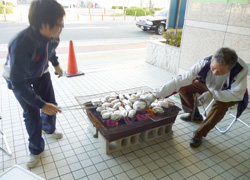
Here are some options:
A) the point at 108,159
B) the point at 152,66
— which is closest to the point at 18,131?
the point at 108,159

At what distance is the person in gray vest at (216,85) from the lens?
7.74ft

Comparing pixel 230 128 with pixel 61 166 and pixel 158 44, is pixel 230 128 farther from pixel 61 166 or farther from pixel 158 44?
pixel 158 44

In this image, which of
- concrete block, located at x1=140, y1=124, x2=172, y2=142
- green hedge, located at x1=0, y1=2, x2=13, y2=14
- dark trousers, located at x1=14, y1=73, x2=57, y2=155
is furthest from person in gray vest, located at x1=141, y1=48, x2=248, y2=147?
green hedge, located at x1=0, y1=2, x2=13, y2=14

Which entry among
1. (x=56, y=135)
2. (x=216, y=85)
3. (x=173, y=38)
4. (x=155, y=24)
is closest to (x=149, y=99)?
(x=216, y=85)

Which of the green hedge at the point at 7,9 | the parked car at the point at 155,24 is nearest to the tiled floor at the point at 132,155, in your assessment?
the parked car at the point at 155,24

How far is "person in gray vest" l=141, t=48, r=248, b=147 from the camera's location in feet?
7.74

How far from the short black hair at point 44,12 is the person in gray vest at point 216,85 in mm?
1488

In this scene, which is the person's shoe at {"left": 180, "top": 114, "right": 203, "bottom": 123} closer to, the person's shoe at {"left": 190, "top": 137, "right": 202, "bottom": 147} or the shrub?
the person's shoe at {"left": 190, "top": 137, "right": 202, "bottom": 147}

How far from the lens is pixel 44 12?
1610 mm

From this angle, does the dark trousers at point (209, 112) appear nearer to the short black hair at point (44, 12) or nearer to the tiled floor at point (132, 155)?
the tiled floor at point (132, 155)

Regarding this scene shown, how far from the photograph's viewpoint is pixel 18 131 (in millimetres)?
2840

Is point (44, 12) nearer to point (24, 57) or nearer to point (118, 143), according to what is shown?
point (24, 57)

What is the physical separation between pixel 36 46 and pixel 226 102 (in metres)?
2.35

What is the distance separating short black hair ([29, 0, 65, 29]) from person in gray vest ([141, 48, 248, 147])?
1488 mm
